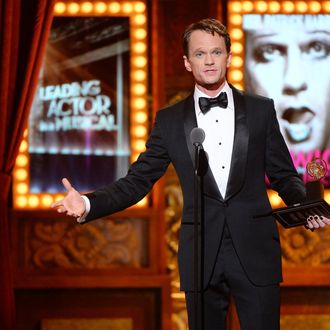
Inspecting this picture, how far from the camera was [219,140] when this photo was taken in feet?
7.42

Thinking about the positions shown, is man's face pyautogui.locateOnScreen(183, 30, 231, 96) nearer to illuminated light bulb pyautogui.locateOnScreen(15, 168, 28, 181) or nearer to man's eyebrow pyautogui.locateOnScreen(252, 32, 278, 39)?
man's eyebrow pyautogui.locateOnScreen(252, 32, 278, 39)

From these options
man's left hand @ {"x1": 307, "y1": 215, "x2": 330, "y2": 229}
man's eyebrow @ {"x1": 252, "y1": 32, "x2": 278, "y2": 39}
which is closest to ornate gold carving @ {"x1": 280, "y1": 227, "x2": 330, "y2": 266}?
man's eyebrow @ {"x1": 252, "y1": 32, "x2": 278, "y2": 39}

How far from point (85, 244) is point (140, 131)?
2.46ft

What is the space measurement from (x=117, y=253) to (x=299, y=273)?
42.7 inches

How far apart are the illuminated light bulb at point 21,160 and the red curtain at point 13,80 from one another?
0.41 m

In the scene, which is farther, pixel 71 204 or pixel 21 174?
pixel 21 174

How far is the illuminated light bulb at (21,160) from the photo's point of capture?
4.36 metres

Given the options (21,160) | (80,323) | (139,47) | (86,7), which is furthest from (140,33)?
(80,323)

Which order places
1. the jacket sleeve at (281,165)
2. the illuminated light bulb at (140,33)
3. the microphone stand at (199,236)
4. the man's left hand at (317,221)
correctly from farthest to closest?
the illuminated light bulb at (140,33)
the jacket sleeve at (281,165)
the man's left hand at (317,221)
the microphone stand at (199,236)

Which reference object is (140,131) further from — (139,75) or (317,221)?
(317,221)

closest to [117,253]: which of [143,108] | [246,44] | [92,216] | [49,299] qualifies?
[49,299]

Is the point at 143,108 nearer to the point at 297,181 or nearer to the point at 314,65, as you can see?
the point at 314,65

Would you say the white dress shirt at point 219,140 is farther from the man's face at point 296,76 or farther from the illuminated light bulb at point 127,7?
the illuminated light bulb at point 127,7

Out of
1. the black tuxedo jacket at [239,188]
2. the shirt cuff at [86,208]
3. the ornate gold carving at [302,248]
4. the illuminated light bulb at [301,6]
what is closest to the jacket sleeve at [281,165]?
the black tuxedo jacket at [239,188]
